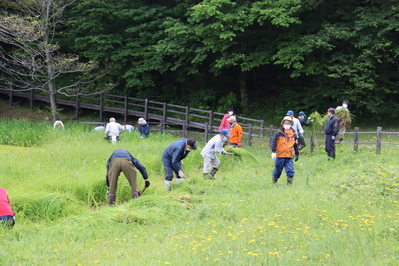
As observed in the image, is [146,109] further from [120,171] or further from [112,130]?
[120,171]

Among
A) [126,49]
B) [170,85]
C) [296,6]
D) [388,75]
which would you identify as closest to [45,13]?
[126,49]

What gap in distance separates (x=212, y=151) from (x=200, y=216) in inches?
172

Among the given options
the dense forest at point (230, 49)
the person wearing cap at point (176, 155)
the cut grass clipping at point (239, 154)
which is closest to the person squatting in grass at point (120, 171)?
the person wearing cap at point (176, 155)

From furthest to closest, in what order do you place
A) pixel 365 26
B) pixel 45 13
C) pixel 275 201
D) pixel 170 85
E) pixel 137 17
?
pixel 170 85, pixel 137 17, pixel 45 13, pixel 365 26, pixel 275 201

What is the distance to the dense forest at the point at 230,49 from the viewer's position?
24406 mm

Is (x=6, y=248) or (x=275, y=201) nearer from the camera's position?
(x=6, y=248)

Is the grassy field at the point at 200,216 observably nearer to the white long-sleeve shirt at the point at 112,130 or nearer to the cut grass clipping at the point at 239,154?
the cut grass clipping at the point at 239,154

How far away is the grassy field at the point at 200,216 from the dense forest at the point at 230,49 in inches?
441

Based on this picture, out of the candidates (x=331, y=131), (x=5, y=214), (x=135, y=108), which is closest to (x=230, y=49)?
(x=135, y=108)

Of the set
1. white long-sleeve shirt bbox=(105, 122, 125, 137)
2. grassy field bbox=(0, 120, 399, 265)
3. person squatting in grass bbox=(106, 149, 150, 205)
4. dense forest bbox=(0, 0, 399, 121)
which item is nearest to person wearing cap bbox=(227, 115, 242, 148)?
grassy field bbox=(0, 120, 399, 265)

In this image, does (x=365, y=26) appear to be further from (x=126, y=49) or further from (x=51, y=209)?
(x=51, y=209)

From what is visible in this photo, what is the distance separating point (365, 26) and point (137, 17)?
12120mm

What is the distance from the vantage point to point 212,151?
41.9 feet

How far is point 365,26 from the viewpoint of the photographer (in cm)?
2406
